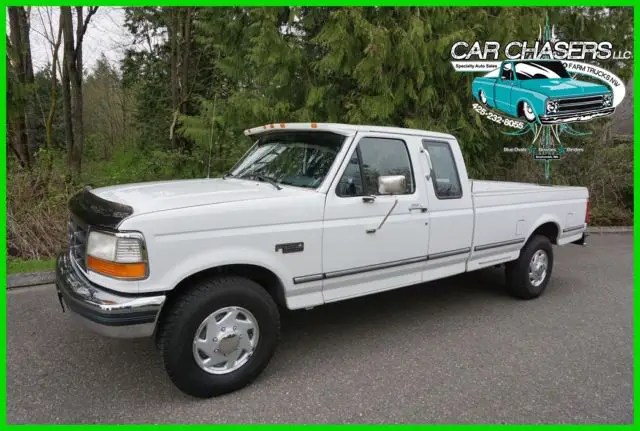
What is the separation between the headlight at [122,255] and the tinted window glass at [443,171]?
9.27ft

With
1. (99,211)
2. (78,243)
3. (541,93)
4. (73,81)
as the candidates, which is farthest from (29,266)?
(541,93)

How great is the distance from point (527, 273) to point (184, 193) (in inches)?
165

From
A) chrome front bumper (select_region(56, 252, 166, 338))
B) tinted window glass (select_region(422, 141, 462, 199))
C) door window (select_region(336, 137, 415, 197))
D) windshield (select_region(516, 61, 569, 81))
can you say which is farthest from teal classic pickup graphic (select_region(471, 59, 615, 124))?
chrome front bumper (select_region(56, 252, 166, 338))

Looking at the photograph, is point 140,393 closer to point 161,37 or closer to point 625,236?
Result: point 625,236

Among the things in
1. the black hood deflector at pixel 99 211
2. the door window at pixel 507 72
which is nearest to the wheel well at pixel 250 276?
the black hood deflector at pixel 99 211

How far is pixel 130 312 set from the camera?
2873 millimetres

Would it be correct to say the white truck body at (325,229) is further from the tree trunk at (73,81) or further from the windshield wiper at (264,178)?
the tree trunk at (73,81)

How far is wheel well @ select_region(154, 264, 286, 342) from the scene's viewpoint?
124 inches

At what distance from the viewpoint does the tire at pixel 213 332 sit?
3.05 metres

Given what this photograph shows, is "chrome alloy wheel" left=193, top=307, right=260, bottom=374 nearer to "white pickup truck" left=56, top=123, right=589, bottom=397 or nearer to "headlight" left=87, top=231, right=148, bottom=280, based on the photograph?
"white pickup truck" left=56, top=123, right=589, bottom=397

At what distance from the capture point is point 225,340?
10.6 feet

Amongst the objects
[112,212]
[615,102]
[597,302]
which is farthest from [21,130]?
[615,102]

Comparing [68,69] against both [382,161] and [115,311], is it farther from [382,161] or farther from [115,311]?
[115,311]

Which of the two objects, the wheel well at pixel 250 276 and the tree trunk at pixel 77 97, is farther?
the tree trunk at pixel 77 97
